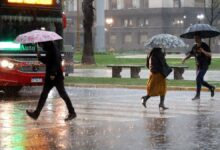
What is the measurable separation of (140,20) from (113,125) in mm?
86192

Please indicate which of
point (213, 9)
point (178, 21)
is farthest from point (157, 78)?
point (178, 21)

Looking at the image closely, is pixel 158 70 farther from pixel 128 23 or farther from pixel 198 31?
pixel 128 23

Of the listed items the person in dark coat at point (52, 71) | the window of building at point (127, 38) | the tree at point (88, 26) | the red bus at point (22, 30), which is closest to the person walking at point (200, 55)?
the red bus at point (22, 30)

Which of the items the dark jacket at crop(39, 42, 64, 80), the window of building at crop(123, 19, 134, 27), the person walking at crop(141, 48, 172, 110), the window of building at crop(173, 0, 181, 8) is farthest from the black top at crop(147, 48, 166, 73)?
the window of building at crop(123, 19, 134, 27)

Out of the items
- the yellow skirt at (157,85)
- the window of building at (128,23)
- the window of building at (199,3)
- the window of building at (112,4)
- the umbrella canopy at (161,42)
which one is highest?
the umbrella canopy at (161,42)

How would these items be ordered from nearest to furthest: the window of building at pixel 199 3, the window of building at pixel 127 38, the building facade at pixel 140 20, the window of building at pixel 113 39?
the building facade at pixel 140 20
the window of building at pixel 199 3
the window of building at pixel 127 38
the window of building at pixel 113 39

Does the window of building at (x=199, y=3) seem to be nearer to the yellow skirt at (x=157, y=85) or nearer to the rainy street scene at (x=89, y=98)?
the rainy street scene at (x=89, y=98)

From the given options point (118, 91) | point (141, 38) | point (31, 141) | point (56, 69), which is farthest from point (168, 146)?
point (141, 38)

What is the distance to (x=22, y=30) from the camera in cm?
2041

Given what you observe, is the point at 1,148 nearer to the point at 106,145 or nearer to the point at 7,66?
the point at 106,145

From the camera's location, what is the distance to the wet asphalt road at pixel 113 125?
454 inches

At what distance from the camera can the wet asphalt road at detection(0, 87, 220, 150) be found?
11.5 metres

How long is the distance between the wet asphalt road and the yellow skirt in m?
0.45

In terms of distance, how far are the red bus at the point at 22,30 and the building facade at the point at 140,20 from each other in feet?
235
